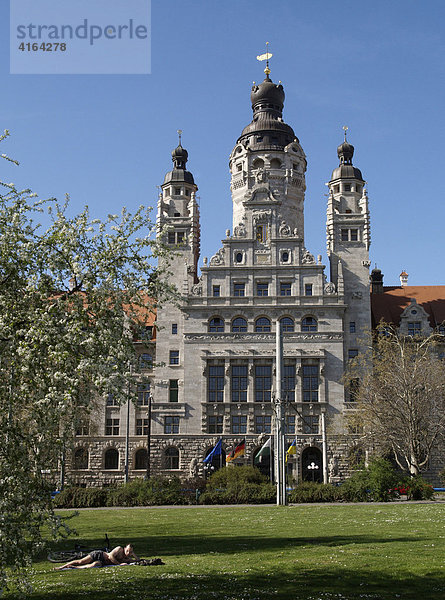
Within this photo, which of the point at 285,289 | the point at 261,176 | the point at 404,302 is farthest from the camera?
the point at 404,302

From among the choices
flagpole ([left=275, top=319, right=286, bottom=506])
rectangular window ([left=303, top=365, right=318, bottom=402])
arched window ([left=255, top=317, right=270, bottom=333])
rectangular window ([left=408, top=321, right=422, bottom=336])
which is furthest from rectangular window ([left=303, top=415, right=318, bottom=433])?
flagpole ([left=275, top=319, right=286, bottom=506])

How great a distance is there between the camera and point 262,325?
66688 mm

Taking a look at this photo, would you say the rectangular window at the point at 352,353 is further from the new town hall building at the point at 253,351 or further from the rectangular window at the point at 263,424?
the rectangular window at the point at 263,424

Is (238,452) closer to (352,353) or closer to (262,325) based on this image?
(262,325)

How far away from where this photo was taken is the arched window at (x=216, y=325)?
67.1m

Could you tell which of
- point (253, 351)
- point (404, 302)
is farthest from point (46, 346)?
point (404, 302)

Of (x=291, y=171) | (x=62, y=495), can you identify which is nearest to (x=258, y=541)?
(x=62, y=495)

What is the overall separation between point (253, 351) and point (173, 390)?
28.7ft

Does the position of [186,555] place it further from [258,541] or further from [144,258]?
[144,258]

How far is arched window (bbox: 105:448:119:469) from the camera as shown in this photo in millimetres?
66875

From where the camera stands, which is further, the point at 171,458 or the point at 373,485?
the point at 171,458

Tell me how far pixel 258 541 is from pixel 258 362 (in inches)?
1693

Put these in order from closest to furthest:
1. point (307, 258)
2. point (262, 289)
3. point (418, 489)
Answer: point (418, 489) → point (262, 289) → point (307, 258)

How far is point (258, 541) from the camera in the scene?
898 inches
